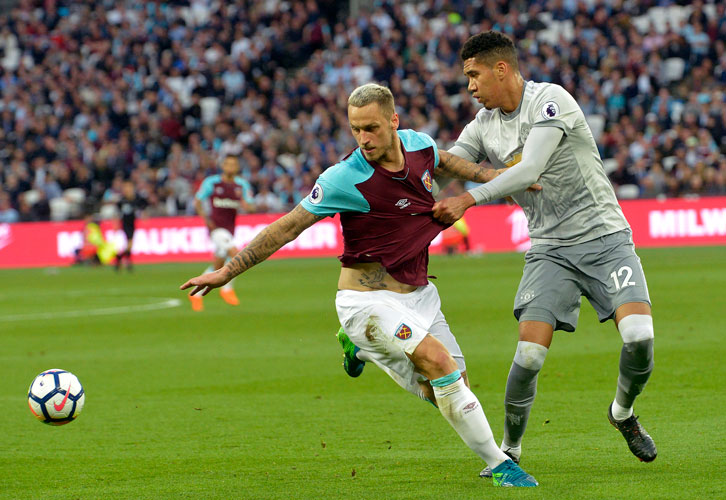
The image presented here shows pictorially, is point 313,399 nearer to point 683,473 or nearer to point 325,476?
point 325,476

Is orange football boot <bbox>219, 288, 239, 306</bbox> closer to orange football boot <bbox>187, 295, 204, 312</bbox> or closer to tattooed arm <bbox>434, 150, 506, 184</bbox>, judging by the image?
orange football boot <bbox>187, 295, 204, 312</bbox>

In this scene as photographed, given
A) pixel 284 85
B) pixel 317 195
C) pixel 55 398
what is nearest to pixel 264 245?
pixel 317 195

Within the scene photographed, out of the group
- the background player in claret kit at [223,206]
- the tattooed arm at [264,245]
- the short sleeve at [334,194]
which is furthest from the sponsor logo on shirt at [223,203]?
the short sleeve at [334,194]

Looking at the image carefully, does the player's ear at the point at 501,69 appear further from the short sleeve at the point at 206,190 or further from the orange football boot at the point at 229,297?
the orange football boot at the point at 229,297

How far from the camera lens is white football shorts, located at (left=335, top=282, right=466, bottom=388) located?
5.66 m

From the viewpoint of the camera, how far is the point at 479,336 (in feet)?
41.5

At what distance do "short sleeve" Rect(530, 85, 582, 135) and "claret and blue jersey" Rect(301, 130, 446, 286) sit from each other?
661 mm

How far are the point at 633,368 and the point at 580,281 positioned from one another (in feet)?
1.83

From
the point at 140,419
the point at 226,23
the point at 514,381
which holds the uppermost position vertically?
the point at 226,23

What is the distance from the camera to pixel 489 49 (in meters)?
6.13

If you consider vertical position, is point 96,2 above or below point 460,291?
above

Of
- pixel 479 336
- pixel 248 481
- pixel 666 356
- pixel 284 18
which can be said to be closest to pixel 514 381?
pixel 248 481

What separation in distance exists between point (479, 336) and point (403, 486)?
280 inches

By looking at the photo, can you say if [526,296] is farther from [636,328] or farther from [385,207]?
[385,207]
